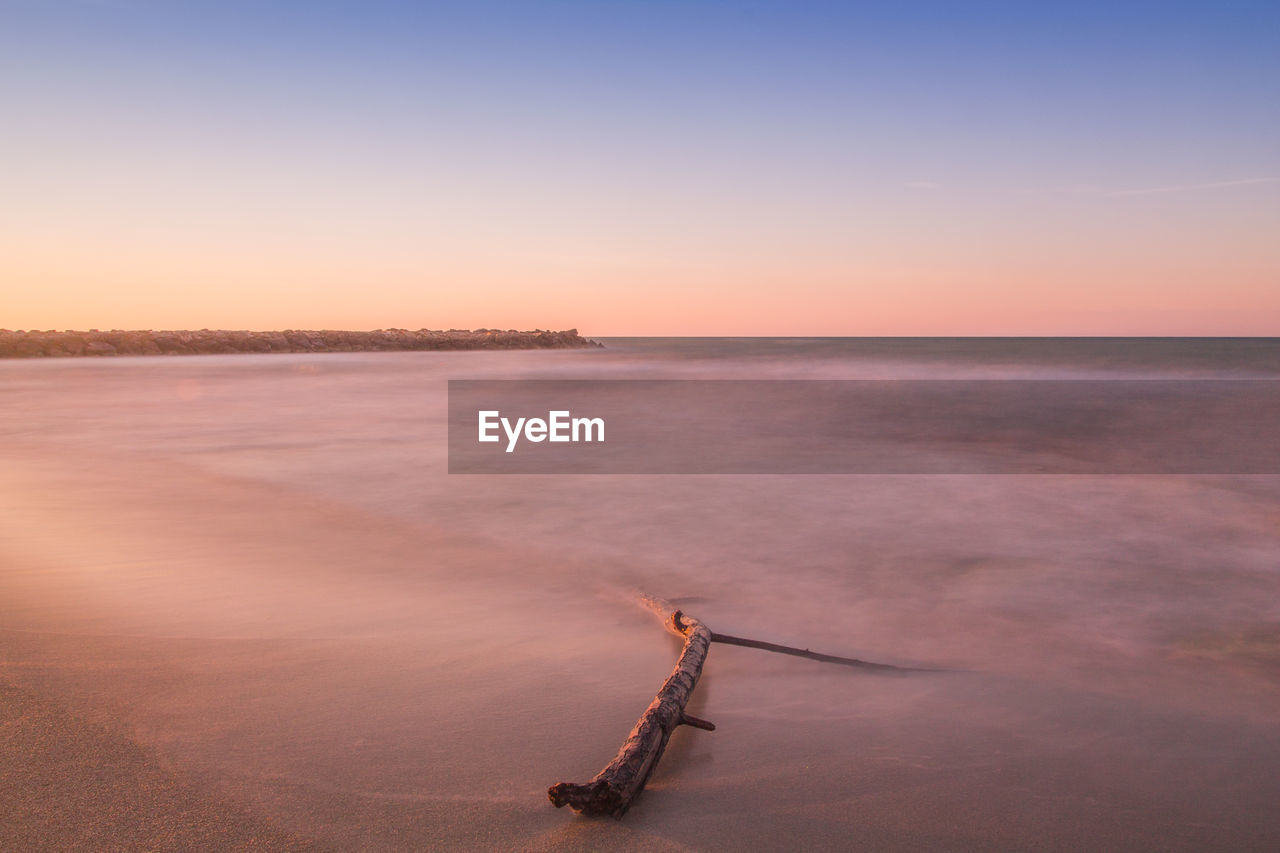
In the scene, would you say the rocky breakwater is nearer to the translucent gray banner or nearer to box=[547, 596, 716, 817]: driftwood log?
the translucent gray banner

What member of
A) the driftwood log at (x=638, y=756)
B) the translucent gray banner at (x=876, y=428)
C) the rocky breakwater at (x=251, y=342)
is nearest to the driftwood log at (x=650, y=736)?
the driftwood log at (x=638, y=756)

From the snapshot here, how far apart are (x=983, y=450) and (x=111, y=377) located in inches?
1036

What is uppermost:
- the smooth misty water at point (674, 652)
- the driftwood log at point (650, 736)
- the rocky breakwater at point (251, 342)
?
the rocky breakwater at point (251, 342)

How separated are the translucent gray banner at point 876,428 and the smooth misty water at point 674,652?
2.39 meters

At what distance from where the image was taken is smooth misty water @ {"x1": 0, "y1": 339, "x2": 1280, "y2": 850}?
7.95 ft

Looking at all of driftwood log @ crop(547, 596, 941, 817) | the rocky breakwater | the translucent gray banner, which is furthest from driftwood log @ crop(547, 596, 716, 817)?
the rocky breakwater

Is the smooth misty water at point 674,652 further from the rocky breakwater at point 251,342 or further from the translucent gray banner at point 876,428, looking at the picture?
the rocky breakwater at point 251,342

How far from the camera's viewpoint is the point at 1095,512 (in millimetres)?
7516

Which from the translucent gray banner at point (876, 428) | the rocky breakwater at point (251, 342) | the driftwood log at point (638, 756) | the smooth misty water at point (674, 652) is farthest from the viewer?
the rocky breakwater at point (251, 342)

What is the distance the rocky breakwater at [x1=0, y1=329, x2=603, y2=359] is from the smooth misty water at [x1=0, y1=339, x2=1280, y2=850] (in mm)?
37125

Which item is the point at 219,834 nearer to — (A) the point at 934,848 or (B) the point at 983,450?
(A) the point at 934,848

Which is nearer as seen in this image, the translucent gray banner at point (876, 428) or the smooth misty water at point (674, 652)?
the smooth misty water at point (674, 652)

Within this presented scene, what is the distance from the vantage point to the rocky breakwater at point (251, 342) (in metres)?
37.0

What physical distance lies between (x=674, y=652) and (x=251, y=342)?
50977 millimetres
